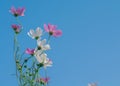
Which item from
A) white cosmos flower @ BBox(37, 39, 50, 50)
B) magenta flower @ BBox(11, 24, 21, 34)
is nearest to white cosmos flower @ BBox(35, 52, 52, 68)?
white cosmos flower @ BBox(37, 39, 50, 50)

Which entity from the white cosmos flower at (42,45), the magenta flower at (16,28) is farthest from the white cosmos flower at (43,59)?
the magenta flower at (16,28)

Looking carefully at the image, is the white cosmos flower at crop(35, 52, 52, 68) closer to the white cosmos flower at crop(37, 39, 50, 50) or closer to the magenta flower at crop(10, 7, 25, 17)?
the white cosmos flower at crop(37, 39, 50, 50)

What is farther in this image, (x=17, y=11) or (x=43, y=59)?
(x=17, y=11)

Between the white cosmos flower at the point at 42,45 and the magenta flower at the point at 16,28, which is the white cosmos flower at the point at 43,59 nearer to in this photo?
the white cosmos flower at the point at 42,45

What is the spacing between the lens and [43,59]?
13.8 ft

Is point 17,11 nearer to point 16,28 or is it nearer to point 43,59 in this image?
point 16,28

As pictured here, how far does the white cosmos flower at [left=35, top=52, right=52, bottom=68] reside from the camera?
4215 mm

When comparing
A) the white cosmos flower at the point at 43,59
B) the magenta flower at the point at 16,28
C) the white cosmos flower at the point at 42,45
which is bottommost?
the white cosmos flower at the point at 43,59

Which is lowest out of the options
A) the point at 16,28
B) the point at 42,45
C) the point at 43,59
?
the point at 43,59

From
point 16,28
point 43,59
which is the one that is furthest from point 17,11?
point 43,59

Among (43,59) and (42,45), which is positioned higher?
(42,45)

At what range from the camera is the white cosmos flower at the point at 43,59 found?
13.8 feet

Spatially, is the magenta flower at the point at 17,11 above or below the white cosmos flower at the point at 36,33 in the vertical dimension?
above

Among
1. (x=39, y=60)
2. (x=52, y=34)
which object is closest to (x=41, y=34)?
(x=52, y=34)
